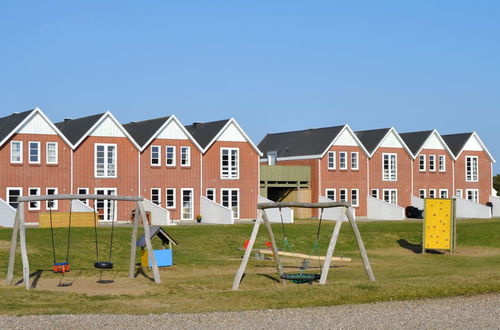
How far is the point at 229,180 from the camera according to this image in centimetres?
5806

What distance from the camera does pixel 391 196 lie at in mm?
66938

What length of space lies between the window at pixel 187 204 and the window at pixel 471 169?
27.8 metres

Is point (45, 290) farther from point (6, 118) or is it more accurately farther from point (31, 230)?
point (6, 118)

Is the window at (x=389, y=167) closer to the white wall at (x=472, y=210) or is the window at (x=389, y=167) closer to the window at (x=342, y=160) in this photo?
the window at (x=342, y=160)

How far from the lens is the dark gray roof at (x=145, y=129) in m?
55.4

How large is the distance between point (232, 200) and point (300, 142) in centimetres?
1197

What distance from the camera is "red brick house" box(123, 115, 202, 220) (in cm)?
5481

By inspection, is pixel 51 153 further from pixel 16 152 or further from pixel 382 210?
pixel 382 210

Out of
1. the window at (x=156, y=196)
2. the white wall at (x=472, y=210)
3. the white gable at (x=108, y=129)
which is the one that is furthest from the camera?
the white wall at (x=472, y=210)

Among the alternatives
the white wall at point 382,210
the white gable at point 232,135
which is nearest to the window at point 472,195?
the white wall at point 382,210

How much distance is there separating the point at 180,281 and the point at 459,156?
48.3 meters

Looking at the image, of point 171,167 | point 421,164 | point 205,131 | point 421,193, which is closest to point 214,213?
point 171,167

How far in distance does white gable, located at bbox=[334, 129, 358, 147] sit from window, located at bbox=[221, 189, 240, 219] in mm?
10378

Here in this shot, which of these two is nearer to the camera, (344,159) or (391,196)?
(344,159)
